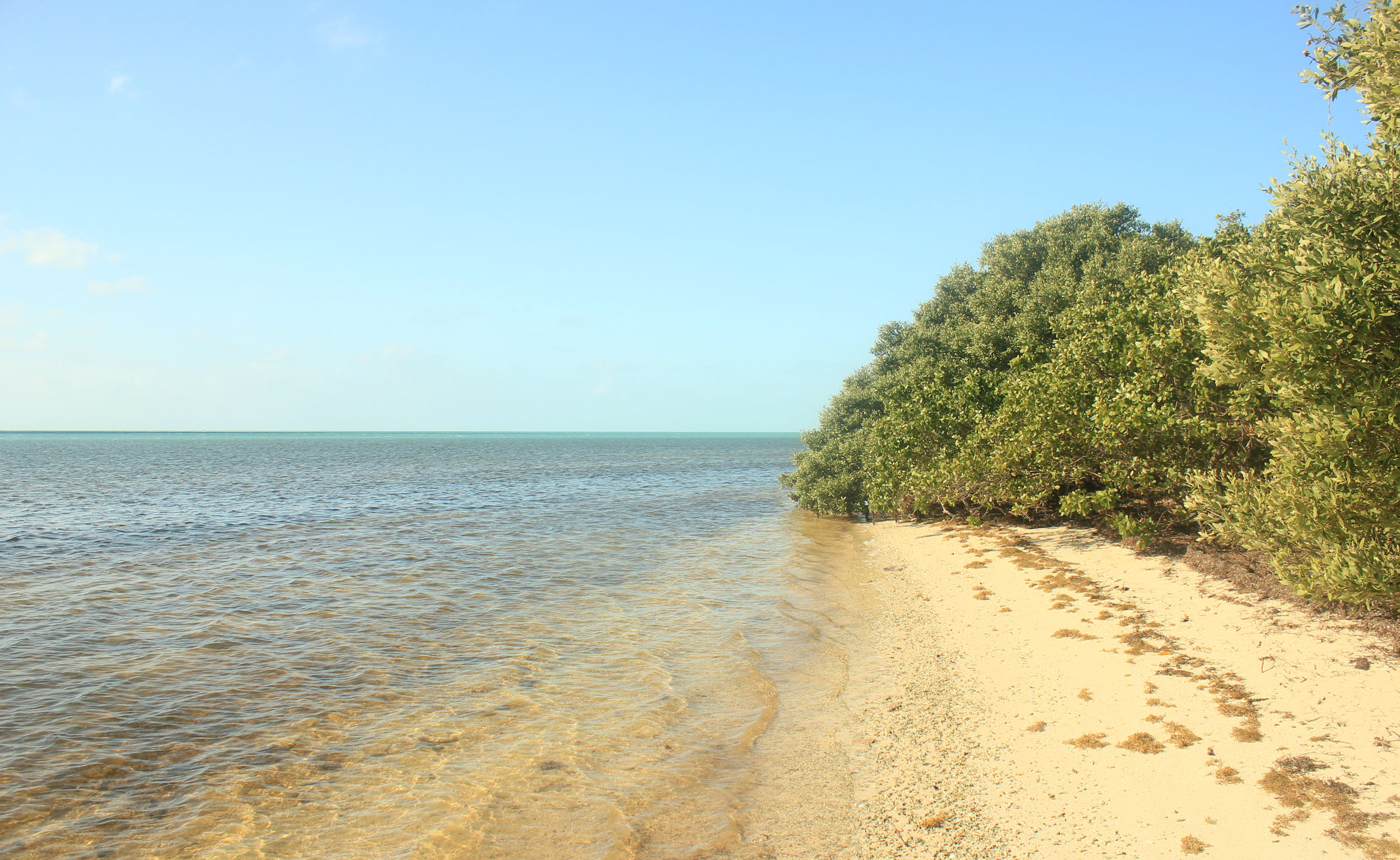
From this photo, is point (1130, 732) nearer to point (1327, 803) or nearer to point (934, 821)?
point (1327, 803)

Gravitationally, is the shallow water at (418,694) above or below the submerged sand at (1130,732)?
below

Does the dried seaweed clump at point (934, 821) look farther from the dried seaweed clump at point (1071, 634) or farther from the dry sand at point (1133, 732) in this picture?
the dried seaweed clump at point (1071, 634)

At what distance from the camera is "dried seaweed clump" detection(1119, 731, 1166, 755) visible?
8492mm

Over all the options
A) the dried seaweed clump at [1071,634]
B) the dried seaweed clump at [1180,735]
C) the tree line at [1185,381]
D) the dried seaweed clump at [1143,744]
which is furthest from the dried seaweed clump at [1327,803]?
the dried seaweed clump at [1071,634]

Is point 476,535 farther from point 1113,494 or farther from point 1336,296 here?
point 1336,296

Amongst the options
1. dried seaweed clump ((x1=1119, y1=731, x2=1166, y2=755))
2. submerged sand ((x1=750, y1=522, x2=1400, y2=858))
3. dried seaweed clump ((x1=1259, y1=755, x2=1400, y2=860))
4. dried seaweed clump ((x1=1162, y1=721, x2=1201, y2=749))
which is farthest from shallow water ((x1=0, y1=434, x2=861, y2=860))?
dried seaweed clump ((x1=1259, y1=755, x2=1400, y2=860))

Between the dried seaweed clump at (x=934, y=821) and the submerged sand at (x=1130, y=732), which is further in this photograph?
the dried seaweed clump at (x=934, y=821)

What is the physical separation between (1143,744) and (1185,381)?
10208mm

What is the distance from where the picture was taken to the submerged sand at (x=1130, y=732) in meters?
7.05

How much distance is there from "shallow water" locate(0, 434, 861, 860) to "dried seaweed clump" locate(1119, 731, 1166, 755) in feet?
11.2

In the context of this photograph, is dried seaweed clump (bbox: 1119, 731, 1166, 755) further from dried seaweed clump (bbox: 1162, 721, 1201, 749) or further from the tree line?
the tree line

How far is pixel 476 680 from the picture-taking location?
13.0 metres

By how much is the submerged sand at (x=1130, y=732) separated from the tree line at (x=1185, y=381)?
1.26m

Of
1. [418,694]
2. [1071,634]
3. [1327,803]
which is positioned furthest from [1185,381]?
[418,694]
